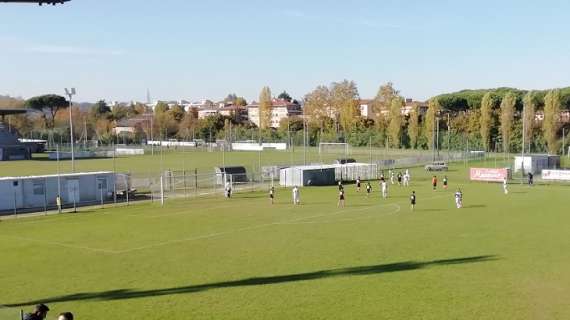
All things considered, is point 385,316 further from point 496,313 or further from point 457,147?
point 457,147

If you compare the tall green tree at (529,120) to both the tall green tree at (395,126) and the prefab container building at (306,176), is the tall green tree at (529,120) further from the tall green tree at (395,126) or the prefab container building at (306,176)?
the prefab container building at (306,176)

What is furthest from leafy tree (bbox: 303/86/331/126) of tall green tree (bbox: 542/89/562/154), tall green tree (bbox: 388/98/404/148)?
tall green tree (bbox: 542/89/562/154)

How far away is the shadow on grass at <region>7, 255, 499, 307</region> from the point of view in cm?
1852

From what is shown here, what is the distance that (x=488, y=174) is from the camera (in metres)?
Answer: 55.5

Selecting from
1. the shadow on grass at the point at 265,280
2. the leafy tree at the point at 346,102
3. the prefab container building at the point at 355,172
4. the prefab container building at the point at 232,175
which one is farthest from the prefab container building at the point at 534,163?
the leafy tree at the point at 346,102

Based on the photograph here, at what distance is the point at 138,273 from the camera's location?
70.7 feet

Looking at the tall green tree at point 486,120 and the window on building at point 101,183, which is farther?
the tall green tree at point 486,120

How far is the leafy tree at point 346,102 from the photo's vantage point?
127 m

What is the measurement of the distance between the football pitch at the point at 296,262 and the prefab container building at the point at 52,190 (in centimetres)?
436

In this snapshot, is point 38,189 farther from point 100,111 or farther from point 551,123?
point 100,111

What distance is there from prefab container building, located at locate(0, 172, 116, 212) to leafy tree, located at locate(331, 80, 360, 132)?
280ft

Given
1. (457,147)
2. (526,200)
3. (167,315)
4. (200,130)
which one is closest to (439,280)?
(167,315)

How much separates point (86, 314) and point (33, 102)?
146m

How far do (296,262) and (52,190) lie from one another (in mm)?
25910
